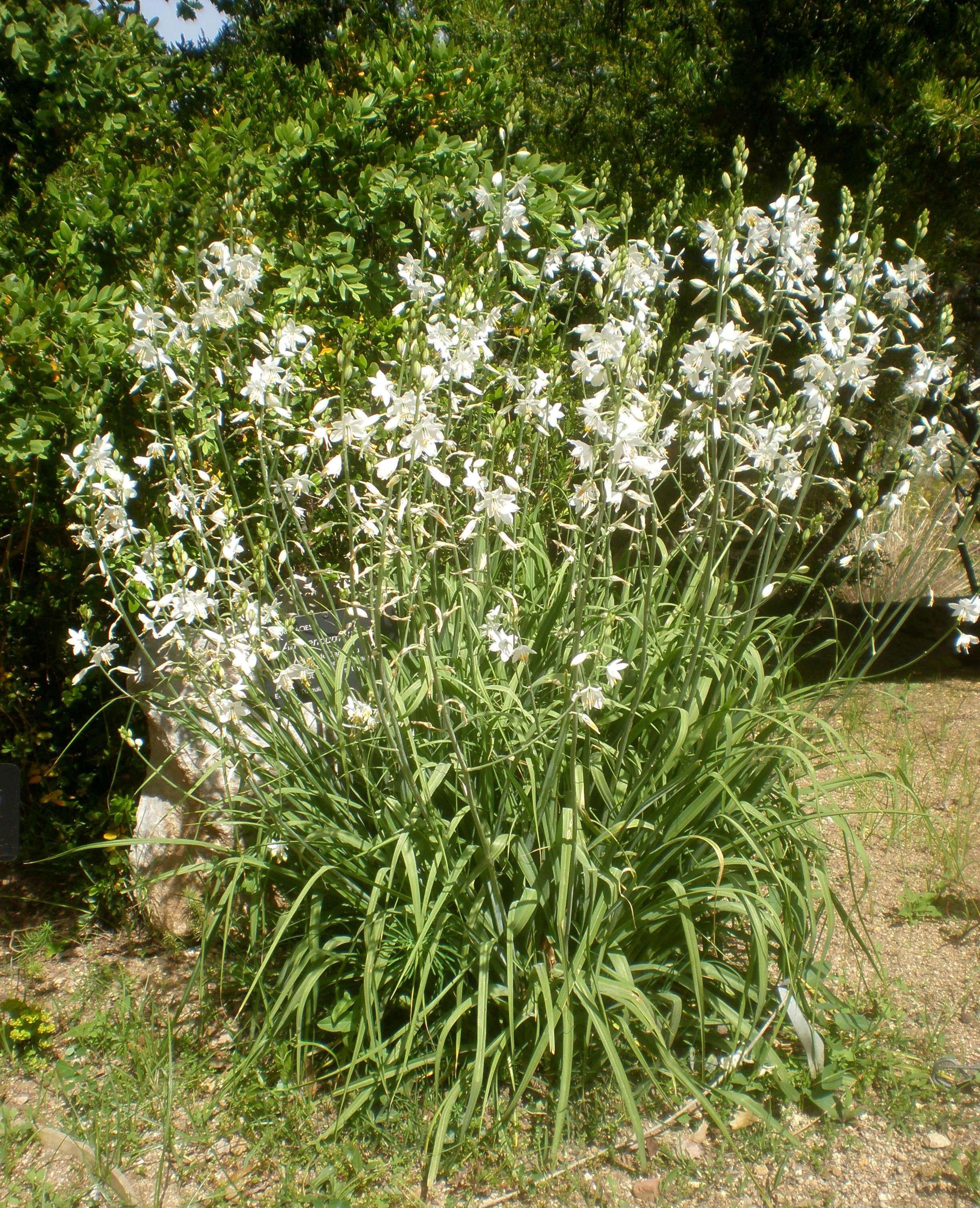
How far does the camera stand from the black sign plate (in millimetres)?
2160

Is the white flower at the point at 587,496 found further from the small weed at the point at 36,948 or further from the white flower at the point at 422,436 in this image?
the small weed at the point at 36,948

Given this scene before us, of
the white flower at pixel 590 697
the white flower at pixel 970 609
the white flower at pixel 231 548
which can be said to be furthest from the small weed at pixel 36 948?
the white flower at pixel 970 609

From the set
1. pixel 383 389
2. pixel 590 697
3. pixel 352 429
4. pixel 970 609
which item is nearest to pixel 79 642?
pixel 352 429

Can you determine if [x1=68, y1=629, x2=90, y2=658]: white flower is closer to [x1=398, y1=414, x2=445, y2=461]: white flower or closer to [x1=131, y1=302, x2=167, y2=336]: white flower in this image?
[x1=131, y1=302, x2=167, y2=336]: white flower

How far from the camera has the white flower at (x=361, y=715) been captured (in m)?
2.31

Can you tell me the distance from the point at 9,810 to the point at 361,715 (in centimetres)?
86

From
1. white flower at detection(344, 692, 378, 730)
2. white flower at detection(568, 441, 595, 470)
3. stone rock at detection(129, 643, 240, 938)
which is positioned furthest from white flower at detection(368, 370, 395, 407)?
stone rock at detection(129, 643, 240, 938)

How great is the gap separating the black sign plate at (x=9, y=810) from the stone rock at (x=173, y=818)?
82 centimetres

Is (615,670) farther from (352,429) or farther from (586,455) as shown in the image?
(352,429)

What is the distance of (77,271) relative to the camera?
9.91ft

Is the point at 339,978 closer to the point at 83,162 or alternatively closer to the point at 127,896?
the point at 127,896

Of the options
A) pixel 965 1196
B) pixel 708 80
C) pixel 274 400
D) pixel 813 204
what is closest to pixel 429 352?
pixel 274 400

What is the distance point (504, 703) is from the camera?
2.42 metres

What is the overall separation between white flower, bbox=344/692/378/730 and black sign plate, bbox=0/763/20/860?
786 millimetres
